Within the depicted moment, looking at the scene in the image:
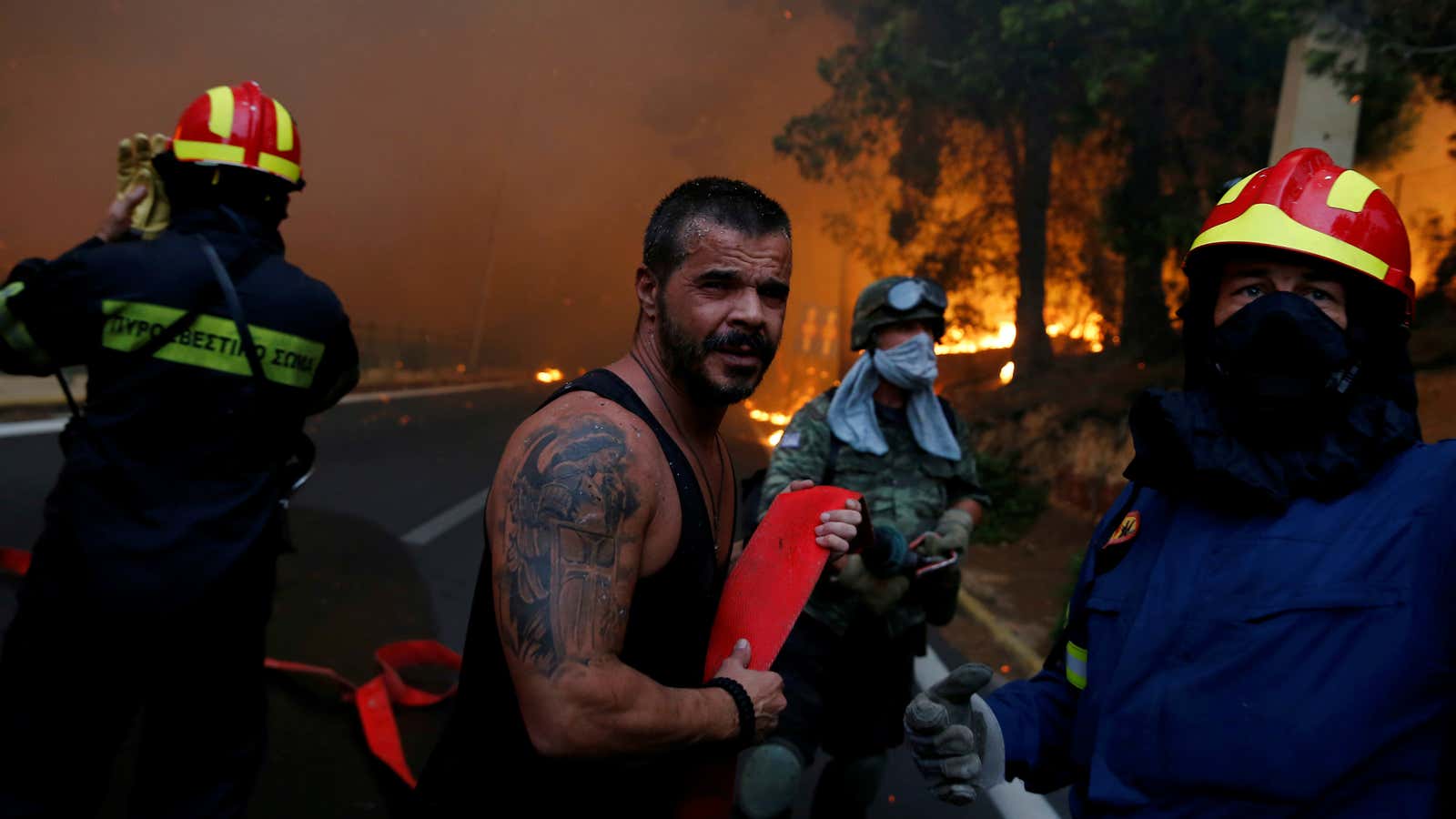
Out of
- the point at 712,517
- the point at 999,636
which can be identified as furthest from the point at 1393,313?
the point at 999,636

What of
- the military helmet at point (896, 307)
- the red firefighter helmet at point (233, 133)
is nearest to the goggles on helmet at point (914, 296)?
the military helmet at point (896, 307)

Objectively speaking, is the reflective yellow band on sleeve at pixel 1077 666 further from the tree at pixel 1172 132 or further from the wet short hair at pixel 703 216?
the tree at pixel 1172 132

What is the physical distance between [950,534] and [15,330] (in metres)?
3.00

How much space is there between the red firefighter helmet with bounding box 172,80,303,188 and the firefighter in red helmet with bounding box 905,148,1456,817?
2.54 metres

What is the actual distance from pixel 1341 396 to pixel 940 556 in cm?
181

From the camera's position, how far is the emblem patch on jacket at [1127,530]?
1.89 m

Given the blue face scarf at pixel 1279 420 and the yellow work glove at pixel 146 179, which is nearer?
the blue face scarf at pixel 1279 420

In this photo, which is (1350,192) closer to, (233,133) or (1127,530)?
(1127,530)

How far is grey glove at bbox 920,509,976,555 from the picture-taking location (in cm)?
334

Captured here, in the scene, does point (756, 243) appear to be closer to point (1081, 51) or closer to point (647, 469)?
point (647, 469)

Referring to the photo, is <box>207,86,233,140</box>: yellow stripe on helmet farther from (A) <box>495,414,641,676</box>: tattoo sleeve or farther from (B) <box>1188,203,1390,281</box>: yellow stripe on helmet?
(B) <box>1188,203,1390,281</box>: yellow stripe on helmet

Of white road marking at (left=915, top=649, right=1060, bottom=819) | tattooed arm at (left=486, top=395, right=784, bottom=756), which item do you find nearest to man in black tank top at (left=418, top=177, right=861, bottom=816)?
tattooed arm at (left=486, top=395, right=784, bottom=756)

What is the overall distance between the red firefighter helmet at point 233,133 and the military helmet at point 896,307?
220cm

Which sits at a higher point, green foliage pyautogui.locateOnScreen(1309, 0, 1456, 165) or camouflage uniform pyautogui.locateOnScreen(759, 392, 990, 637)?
green foliage pyautogui.locateOnScreen(1309, 0, 1456, 165)
